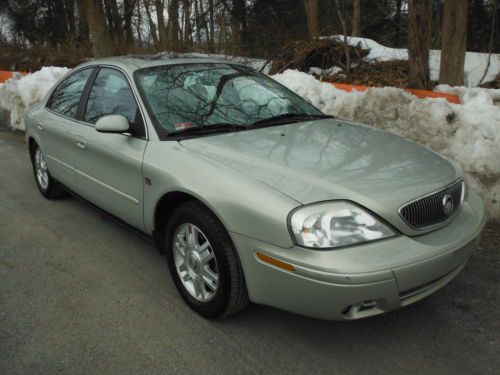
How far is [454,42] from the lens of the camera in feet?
21.2

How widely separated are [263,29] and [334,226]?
11763 mm

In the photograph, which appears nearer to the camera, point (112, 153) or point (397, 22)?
point (112, 153)

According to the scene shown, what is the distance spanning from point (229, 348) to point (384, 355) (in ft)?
2.78

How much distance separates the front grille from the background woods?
433cm

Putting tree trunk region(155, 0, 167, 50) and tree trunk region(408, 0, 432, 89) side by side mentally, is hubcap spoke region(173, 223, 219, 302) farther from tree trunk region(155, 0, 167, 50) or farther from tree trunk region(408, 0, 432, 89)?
tree trunk region(155, 0, 167, 50)

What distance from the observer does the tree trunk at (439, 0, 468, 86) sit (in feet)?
20.8

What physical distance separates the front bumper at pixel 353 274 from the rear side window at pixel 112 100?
1369mm

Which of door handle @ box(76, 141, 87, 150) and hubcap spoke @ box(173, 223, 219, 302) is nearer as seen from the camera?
hubcap spoke @ box(173, 223, 219, 302)

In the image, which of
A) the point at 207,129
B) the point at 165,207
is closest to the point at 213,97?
the point at 207,129

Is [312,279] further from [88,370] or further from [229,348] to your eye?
[88,370]

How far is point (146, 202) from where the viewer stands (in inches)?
126

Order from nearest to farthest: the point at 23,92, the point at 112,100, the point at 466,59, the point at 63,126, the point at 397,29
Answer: the point at 112,100
the point at 63,126
the point at 466,59
the point at 23,92
the point at 397,29

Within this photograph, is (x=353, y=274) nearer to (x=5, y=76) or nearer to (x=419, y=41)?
(x=419, y=41)

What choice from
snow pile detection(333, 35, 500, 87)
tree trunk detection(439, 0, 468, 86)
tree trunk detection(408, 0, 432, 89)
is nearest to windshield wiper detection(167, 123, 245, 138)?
tree trunk detection(408, 0, 432, 89)
